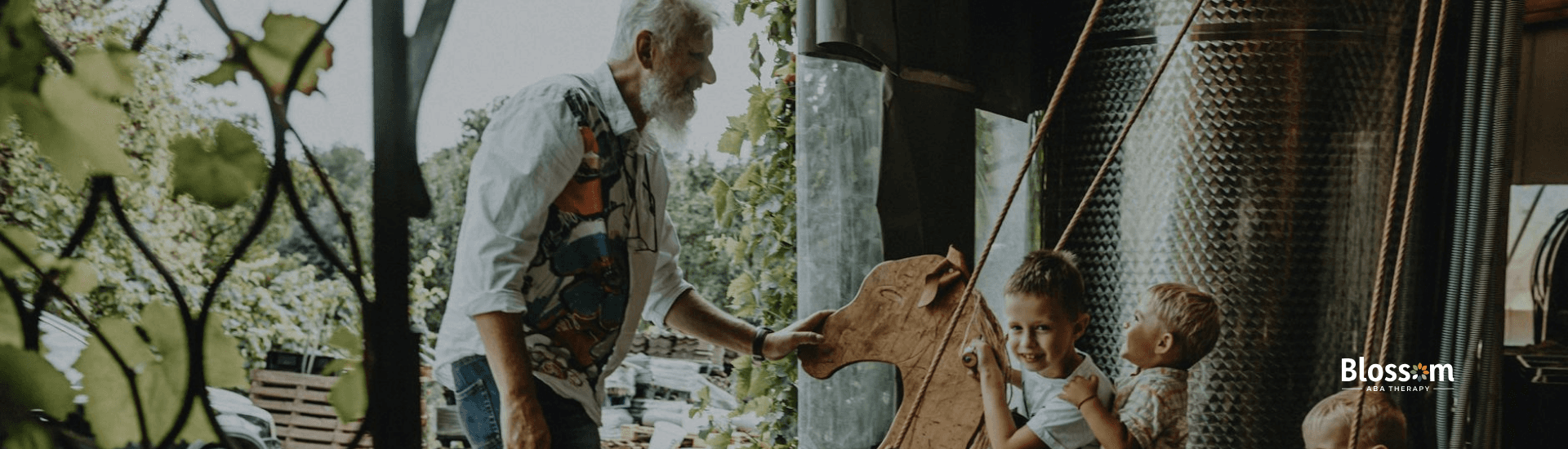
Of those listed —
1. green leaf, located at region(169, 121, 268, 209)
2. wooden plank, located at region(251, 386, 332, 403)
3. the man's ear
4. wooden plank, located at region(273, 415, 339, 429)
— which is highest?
the man's ear

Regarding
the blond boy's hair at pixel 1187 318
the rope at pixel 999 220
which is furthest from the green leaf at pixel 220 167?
the blond boy's hair at pixel 1187 318

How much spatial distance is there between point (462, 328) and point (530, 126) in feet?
1.22

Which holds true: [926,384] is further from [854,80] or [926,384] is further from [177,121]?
[177,121]

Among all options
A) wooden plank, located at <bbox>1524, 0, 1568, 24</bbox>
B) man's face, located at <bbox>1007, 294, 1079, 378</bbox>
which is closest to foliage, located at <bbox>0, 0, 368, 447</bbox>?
man's face, located at <bbox>1007, 294, 1079, 378</bbox>

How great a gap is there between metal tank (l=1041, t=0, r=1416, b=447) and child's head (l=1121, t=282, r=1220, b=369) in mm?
419

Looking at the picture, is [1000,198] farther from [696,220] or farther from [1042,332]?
[696,220]

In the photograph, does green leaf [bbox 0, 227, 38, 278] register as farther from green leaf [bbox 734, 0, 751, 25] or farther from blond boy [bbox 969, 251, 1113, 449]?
green leaf [bbox 734, 0, 751, 25]

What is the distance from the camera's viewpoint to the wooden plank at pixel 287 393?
21.0 feet

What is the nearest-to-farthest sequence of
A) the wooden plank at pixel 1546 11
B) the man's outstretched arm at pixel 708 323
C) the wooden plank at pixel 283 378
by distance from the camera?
the man's outstretched arm at pixel 708 323 → the wooden plank at pixel 1546 11 → the wooden plank at pixel 283 378

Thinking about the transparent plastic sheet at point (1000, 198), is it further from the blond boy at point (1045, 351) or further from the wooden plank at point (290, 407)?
the wooden plank at point (290, 407)

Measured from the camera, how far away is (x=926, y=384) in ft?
5.97

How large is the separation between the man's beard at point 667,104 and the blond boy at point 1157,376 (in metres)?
0.85

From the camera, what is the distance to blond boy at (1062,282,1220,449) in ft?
6.16

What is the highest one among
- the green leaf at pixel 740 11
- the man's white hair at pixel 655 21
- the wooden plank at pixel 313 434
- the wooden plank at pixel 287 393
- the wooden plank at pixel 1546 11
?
the wooden plank at pixel 1546 11
